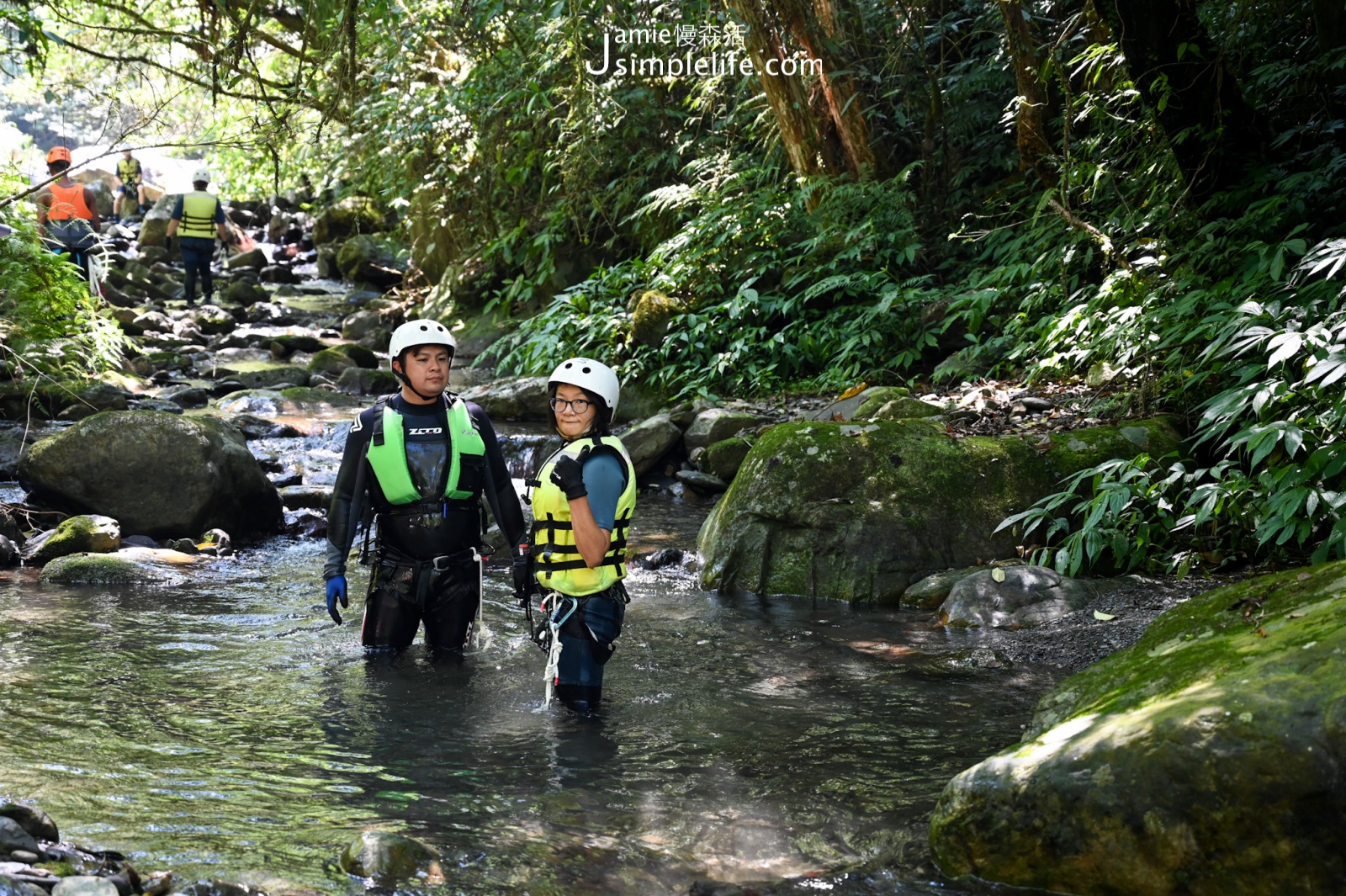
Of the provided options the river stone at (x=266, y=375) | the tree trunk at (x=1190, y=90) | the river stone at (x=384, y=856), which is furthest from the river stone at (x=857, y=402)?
the river stone at (x=266, y=375)

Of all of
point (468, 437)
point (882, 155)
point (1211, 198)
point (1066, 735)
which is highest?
point (882, 155)

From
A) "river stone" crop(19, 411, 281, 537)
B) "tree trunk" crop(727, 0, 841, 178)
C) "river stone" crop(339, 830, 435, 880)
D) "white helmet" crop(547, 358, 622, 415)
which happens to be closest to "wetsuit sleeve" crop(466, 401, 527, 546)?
"white helmet" crop(547, 358, 622, 415)

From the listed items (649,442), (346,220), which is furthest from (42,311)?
(346,220)

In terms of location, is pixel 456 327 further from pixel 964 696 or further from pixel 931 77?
pixel 964 696

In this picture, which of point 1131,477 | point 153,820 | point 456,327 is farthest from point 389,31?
point 153,820

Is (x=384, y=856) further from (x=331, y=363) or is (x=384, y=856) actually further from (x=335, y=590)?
(x=331, y=363)

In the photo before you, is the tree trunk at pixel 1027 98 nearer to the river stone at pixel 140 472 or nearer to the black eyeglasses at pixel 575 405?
the black eyeglasses at pixel 575 405

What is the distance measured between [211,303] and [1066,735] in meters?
19.6

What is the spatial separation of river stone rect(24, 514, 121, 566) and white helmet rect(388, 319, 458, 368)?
13.0 ft

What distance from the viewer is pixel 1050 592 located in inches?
254

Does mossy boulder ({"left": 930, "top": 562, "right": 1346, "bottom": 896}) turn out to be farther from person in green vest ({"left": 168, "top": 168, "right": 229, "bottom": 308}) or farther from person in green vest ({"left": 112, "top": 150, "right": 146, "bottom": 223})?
person in green vest ({"left": 112, "top": 150, "right": 146, "bottom": 223})

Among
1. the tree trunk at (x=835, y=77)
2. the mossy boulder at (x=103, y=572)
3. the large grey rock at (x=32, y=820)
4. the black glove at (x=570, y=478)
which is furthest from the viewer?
the tree trunk at (x=835, y=77)

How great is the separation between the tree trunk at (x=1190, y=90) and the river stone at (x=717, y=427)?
4245mm

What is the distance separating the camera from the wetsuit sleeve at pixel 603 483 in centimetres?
451
